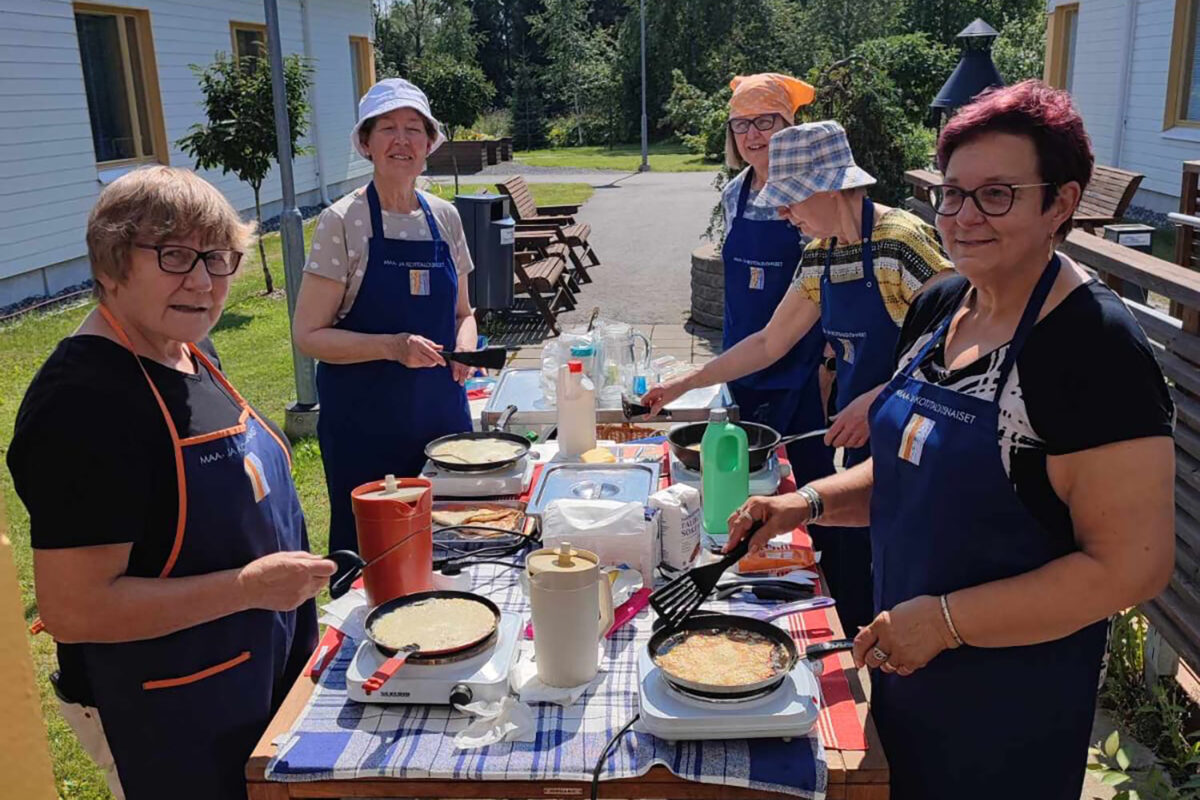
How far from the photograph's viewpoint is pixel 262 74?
1026cm

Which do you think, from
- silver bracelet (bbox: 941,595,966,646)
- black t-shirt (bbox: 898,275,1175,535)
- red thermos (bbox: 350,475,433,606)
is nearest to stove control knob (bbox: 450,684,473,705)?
red thermos (bbox: 350,475,433,606)

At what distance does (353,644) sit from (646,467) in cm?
103

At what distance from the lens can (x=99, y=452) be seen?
1728mm

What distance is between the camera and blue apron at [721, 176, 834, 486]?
377 centimetres

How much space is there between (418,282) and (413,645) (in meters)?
1.74

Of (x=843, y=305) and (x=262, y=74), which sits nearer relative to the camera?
(x=843, y=305)

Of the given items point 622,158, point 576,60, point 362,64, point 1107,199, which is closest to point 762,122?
point 1107,199

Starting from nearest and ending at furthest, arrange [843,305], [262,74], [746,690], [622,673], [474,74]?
[746,690], [622,673], [843,305], [262,74], [474,74]

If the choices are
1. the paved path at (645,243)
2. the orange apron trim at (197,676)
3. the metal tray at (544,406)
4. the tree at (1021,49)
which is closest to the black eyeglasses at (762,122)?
the metal tray at (544,406)

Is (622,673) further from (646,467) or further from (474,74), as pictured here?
(474,74)

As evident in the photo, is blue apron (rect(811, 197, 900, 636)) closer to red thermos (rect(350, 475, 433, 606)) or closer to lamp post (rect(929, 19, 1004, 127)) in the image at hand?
red thermos (rect(350, 475, 433, 606))

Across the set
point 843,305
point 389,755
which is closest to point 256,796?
point 389,755

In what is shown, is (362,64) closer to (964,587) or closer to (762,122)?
(762,122)

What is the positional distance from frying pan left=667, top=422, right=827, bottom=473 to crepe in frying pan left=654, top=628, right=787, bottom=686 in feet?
2.78
